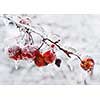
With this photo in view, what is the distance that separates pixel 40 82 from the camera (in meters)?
2.74

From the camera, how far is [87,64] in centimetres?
277

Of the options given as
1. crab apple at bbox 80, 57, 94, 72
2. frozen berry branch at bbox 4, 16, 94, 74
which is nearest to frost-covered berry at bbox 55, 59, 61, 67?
frozen berry branch at bbox 4, 16, 94, 74

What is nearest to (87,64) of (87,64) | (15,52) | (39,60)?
(87,64)

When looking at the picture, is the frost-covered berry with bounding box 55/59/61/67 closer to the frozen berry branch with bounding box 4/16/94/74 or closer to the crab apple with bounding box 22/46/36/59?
the frozen berry branch with bounding box 4/16/94/74

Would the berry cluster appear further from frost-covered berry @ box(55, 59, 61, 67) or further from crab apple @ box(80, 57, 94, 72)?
crab apple @ box(80, 57, 94, 72)

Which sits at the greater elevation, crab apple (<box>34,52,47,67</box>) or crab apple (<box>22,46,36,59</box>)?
crab apple (<box>22,46,36,59</box>)

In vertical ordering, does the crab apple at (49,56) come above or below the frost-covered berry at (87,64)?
above

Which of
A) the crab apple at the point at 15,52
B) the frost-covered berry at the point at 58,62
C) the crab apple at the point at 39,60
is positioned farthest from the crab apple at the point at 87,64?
the crab apple at the point at 15,52

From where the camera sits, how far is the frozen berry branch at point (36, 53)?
2764 millimetres

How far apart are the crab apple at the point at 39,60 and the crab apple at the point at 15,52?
0.12 meters

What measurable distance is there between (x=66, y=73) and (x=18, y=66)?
1.09ft

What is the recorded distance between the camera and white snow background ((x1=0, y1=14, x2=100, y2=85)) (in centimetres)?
274

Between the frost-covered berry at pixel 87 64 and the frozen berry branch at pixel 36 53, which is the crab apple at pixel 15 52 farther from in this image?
the frost-covered berry at pixel 87 64
